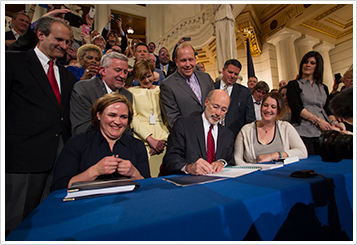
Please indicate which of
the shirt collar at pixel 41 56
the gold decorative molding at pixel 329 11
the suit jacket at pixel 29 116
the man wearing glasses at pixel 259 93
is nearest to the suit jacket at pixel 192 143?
the suit jacket at pixel 29 116

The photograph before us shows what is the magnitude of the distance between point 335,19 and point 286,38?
1904 mm

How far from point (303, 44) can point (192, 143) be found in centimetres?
921

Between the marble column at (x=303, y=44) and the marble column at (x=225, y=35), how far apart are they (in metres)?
4.42

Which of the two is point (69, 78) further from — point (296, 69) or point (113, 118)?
point (296, 69)

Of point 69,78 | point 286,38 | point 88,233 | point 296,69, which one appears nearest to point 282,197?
point 88,233

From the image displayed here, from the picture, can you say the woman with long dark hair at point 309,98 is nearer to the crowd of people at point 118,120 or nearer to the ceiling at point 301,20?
the crowd of people at point 118,120

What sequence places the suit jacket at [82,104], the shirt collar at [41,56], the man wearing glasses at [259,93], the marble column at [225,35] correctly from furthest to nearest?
the marble column at [225,35] < the man wearing glasses at [259,93] < the suit jacket at [82,104] < the shirt collar at [41,56]

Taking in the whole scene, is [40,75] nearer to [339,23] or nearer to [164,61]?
[164,61]

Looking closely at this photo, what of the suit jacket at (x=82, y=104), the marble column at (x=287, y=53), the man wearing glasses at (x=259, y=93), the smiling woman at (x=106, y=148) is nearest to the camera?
the smiling woman at (x=106, y=148)

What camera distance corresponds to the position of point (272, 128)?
2.15 meters

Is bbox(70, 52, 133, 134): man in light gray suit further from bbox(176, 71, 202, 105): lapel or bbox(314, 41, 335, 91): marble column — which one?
bbox(314, 41, 335, 91): marble column

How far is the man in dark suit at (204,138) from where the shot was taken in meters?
1.75

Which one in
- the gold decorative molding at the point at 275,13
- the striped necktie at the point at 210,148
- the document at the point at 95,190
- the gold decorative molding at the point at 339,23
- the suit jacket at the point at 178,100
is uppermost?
the gold decorative molding at the point at 275,13

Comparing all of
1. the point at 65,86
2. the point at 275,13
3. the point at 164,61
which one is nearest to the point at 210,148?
the point at 65,86
